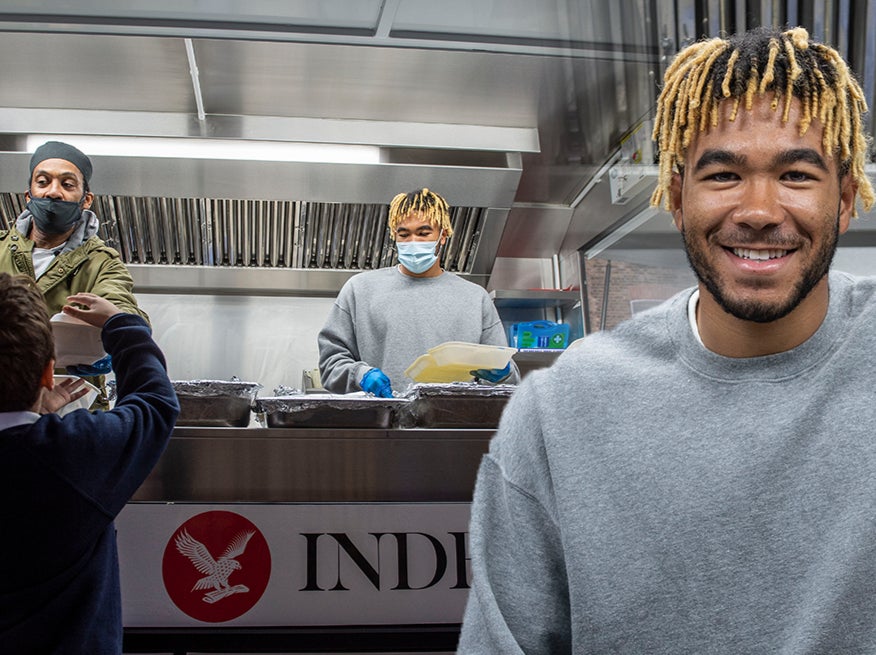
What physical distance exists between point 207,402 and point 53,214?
0.94 metres

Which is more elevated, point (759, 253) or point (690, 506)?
point (759, 253)

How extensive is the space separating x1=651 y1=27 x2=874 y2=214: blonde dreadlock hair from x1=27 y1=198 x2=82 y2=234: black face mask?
6.18 feet

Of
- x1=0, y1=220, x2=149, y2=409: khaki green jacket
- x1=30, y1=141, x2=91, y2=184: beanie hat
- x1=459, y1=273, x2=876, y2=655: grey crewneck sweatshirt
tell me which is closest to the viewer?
x1=459, y1=273, x2=876, y2=655: grey crewneck sweatshirt

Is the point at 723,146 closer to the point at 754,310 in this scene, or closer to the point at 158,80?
the point at 754,310

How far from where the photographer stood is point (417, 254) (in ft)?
9.57

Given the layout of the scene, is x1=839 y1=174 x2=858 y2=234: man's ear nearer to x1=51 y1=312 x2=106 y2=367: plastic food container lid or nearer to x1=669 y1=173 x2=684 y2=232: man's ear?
x1=669 y1=173 x2=684 y2=232: man's ear

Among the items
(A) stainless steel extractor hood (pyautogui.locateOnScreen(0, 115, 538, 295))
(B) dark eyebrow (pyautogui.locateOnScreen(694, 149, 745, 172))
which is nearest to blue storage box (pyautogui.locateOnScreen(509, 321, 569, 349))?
(A) stainless steel extractor hood (pyautogui.locateOnScreen(0, 115, 538, 295))

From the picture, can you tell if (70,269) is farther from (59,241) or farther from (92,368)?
(92,368)

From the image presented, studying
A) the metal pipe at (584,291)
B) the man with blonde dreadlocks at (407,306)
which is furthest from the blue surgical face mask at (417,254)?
the metal pipe at (584,291)

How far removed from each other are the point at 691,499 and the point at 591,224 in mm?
4136

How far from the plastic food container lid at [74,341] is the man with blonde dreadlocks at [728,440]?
103 cm

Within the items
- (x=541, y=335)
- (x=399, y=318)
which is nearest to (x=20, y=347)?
(x=399, y=318)

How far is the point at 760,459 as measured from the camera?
35.8 inches

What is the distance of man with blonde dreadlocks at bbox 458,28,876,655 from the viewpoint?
883 mm
